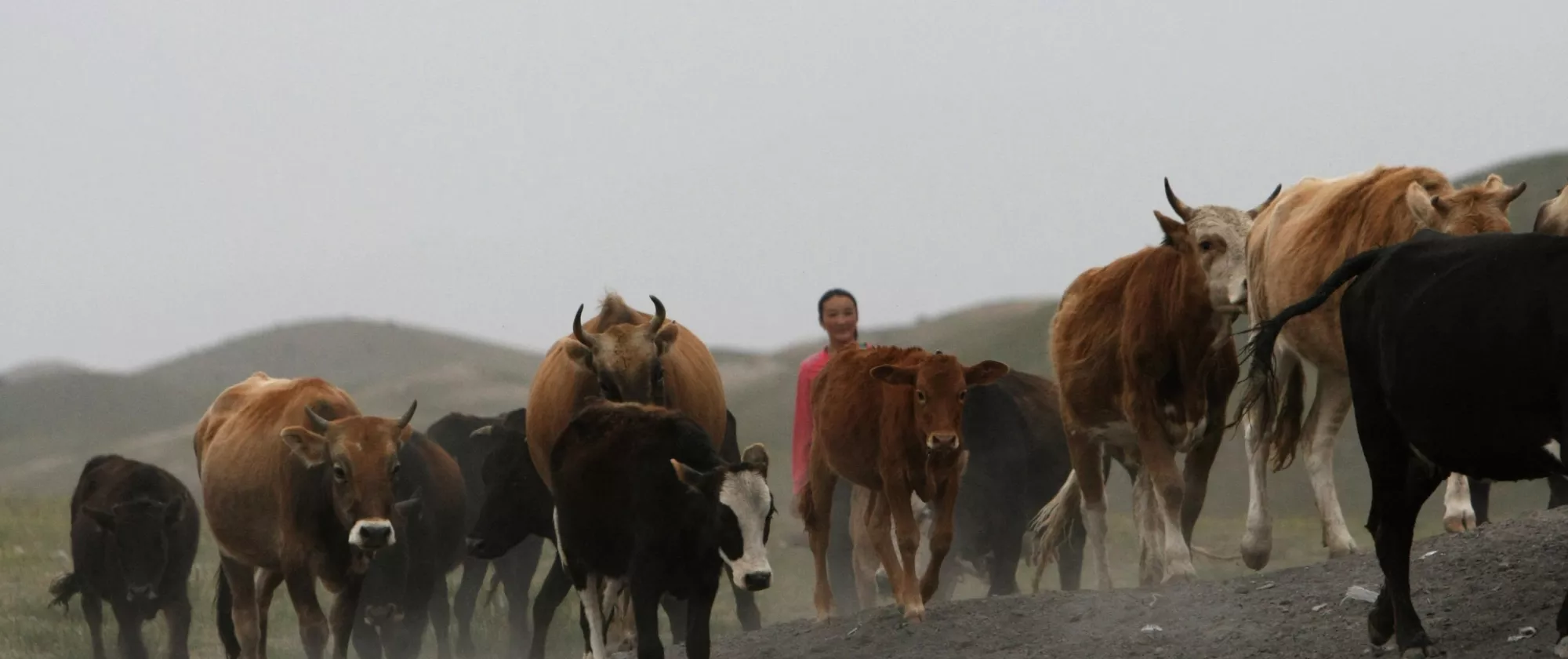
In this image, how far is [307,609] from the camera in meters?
11.9

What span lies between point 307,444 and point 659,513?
11.5 feet

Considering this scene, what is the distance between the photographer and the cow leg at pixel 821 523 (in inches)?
438

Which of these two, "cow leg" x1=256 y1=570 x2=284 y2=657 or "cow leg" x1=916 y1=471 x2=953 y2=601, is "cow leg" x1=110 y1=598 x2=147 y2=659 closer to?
"cow leg" x1=256 y1=570 x2=284 y2=657

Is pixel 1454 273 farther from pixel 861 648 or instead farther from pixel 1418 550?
pixel 861 648

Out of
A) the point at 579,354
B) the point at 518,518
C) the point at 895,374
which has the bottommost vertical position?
the point at 518,518

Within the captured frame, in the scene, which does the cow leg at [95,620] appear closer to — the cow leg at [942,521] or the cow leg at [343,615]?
the cow leg at [343,615]

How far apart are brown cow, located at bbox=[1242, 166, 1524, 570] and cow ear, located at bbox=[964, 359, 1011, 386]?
4.44 feet

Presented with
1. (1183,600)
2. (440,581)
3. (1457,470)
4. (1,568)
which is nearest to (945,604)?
(1183,600)

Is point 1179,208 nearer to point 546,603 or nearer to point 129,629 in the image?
point 546,603

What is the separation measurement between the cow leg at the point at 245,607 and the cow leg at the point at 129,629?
109 inches

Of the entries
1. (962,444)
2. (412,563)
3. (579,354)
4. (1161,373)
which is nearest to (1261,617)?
(1161,373)

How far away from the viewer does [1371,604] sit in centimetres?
877

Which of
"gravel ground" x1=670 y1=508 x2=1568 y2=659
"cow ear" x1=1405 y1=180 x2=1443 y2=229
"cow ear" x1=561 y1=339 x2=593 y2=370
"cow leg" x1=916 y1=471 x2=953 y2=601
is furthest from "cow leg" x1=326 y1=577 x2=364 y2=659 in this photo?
"cow ear" x1=1405 y1=180 x2=1443 y2=229

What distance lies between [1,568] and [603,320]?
36.3 ft
